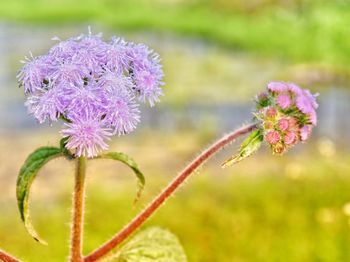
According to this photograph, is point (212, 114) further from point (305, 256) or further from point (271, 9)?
point (271, 9)

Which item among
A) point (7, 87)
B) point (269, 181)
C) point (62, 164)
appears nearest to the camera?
point (269, 181)

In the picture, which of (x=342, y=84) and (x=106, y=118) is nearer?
(x=106, y=118)

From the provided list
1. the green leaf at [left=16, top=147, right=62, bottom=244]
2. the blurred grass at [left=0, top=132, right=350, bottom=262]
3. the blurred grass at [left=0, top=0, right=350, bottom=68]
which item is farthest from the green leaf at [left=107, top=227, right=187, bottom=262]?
the blurred grass at [left=0, top=0, right=350, bottom=68]

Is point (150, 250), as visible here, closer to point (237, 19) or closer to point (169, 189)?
point (169, 189)

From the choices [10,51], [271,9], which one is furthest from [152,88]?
[271,9]

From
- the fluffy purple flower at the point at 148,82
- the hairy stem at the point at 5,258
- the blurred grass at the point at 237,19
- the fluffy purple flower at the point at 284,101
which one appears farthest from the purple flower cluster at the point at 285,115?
the blurred grass at the point at 237,19

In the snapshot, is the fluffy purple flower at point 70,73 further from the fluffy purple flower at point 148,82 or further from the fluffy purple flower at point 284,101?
the fluffy purple flower at point 284,101
